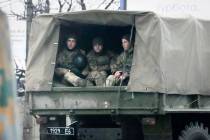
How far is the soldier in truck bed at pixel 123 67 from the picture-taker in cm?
976

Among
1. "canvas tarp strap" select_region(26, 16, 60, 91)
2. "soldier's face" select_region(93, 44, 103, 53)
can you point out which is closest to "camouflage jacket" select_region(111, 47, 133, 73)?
"soldier's face" select_region(93, 44, 103, 53)

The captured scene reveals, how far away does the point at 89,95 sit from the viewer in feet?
31.2

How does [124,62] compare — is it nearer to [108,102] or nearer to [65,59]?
[108,102]

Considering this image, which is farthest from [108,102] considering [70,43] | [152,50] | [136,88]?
[70,43]

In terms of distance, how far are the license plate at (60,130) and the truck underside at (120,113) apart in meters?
0.04

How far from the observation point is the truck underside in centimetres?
927

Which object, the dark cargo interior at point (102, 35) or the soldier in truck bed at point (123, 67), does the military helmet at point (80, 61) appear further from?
the soldier in truck bed at point (123, 67)

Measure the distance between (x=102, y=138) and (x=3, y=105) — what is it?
7494 mm

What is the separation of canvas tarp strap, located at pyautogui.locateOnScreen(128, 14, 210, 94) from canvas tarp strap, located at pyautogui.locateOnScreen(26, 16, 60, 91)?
144 cm

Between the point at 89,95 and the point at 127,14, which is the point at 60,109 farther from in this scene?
the point at 127,14

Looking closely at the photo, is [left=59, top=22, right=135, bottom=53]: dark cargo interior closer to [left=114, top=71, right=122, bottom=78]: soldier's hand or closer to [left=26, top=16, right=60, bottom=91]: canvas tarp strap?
[left=26, top=16, right=60, bottom=91]: canvas tarp strap

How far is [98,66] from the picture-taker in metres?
10.5

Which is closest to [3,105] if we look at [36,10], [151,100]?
[151,100]

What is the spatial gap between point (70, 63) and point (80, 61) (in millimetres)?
203
